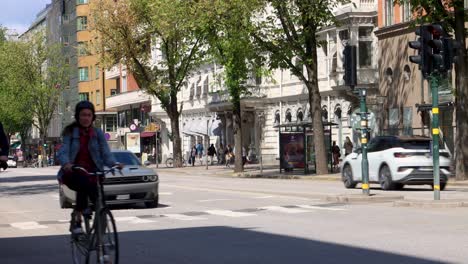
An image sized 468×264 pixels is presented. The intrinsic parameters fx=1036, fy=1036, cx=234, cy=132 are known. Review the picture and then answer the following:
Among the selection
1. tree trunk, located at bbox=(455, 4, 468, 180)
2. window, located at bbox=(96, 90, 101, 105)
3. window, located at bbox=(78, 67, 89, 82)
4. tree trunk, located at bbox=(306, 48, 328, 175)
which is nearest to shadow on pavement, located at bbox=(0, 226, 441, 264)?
tree trunk, located at bbox=(455, 4, 468, 180)

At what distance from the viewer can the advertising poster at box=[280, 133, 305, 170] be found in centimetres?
4788

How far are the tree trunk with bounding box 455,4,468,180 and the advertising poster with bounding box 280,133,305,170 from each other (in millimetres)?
11947

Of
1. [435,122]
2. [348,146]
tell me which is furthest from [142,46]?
[435,122]

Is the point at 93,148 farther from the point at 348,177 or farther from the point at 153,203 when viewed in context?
the point at 348,177

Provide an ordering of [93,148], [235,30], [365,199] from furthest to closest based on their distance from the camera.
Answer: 1. [235,30]
2. [365,199]
3. [93,148]

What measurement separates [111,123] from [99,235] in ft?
336

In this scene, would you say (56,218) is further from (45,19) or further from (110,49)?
(45,19)

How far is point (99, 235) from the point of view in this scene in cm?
1084

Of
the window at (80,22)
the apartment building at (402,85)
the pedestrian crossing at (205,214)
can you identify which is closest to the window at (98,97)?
the window at (80,22)

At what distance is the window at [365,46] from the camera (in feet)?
179

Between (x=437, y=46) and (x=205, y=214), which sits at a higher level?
Result: (x=437, y=46)

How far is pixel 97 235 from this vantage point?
35.6 ft

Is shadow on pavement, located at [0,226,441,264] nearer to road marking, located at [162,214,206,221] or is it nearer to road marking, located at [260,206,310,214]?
road marking, located at [162,214,206,221]

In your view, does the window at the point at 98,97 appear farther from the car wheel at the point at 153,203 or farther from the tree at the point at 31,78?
the car wheel at the point at 153,203
